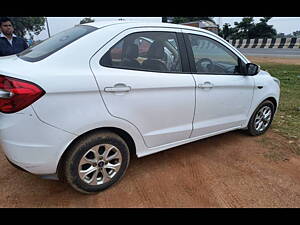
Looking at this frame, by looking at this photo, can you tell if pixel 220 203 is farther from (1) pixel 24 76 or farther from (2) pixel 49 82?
(1) pixel 24 76

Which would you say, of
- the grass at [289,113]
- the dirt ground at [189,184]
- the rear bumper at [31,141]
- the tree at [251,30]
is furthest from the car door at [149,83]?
the tree at [251,30]

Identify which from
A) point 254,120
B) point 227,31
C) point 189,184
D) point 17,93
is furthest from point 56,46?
point 227,31

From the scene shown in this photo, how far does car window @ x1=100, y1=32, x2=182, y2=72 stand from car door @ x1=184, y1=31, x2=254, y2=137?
0.22 metres

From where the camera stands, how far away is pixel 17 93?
1640 mm

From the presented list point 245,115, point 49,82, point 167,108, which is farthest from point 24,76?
point 245,115

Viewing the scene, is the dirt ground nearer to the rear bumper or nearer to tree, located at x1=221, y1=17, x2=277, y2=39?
the rear bumper

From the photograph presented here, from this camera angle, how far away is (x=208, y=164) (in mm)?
2760

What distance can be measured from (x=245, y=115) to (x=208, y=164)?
1010 millimetres

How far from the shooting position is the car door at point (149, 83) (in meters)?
1.96

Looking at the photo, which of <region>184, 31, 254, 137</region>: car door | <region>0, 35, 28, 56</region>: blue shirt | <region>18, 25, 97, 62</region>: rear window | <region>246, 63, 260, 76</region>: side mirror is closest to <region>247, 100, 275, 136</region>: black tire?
<region>184, 31, 254, 137</region>: car door

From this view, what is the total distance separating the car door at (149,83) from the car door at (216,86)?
0.14m

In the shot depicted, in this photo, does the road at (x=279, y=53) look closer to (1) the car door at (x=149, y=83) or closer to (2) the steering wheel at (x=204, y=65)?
(2) the steering wheel at (x=204, y=65)

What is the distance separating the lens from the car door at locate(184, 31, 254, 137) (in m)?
2.54

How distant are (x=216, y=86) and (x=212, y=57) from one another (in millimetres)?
460
